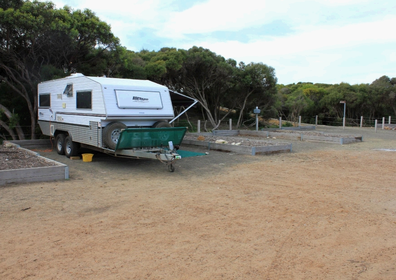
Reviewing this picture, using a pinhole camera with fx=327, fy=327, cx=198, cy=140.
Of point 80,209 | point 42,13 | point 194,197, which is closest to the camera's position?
point 80,209

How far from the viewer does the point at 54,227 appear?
15.8 feet

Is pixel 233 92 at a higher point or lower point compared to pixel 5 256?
higher

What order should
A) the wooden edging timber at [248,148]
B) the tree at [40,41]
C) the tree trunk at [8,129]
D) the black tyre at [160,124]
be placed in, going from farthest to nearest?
the tree trunk at [8,129] < the tree at [40,41] < the wooden edging timber at [248,148] < the black tyre at [160,124]

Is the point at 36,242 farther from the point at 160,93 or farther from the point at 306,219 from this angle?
the point at 160,93

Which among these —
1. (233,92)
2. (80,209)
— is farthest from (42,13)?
(233,92)

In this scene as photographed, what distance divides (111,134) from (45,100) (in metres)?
4.88

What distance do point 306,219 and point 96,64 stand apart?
1430cm

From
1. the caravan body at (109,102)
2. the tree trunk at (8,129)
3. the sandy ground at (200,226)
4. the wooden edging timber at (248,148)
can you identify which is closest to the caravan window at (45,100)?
the caravan body at (109,102)

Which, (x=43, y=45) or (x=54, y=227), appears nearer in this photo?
(x=54, y=227)

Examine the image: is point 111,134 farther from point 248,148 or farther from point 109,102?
point 248,148

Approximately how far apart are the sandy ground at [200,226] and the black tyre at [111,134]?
836 mm

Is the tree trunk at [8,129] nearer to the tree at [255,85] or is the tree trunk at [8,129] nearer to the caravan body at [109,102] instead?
the caravan body at [109,102]

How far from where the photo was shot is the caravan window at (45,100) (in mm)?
12247

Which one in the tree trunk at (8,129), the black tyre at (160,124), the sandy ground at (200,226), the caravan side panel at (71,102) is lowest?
the sandy ground at (200,226)
